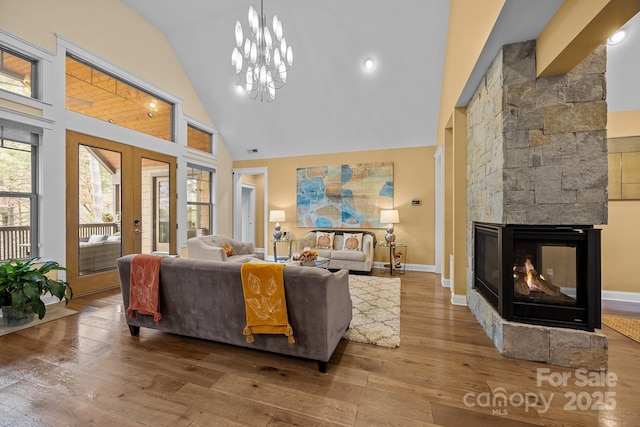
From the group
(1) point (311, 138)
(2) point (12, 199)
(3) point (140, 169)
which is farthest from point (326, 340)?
(1) point (311, 138)

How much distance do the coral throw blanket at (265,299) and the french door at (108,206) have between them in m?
3.41

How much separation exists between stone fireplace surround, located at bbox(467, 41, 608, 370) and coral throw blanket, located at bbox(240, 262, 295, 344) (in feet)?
6.21

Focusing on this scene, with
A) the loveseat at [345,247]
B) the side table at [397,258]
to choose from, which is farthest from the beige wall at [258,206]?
the side table at [397,258]

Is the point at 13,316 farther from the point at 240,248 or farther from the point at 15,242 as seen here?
the point at 240,248

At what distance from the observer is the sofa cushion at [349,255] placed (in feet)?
16.5

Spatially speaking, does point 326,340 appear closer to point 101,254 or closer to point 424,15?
point 101,254

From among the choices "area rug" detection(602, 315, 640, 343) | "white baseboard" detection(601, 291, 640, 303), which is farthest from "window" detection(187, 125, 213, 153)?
"white baseboard" detection(601, 291, 640, 303)

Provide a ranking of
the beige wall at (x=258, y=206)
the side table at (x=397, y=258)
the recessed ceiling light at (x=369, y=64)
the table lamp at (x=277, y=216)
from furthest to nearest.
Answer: the beige wall at (x=258, y=206) → the table lamp at (x=277, y=216) → the side table at (x=397, y=258) → the recessed ceiling light at (x=369, y=64)

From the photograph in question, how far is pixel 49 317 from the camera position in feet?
9.71

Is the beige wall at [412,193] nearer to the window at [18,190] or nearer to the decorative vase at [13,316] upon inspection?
the window at [18,190]

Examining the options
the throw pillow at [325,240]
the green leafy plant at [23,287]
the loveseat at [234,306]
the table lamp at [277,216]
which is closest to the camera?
the loveseat at [234,306]

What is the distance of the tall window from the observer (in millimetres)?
5773

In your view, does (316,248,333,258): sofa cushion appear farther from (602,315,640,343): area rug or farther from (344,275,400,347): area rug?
(602,315,640,343): area rug

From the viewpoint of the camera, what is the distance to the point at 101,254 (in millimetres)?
4098
